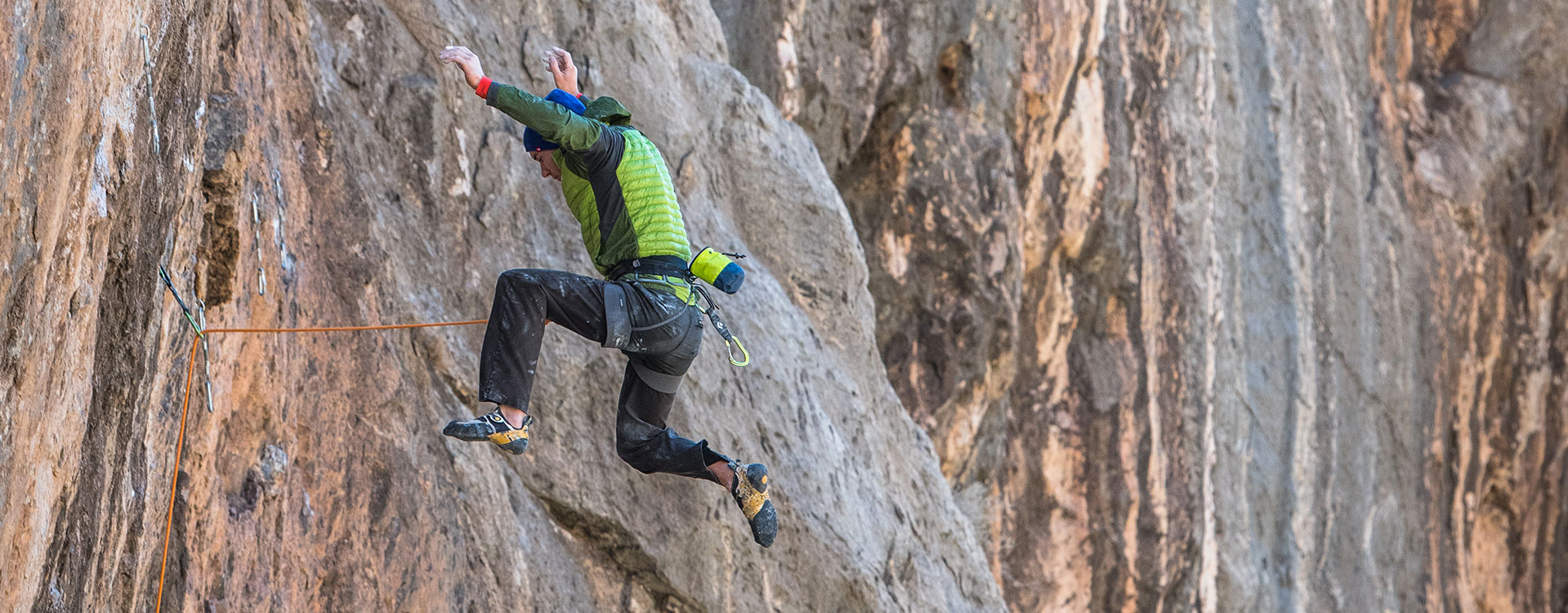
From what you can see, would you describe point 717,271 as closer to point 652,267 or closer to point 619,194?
point 652,267

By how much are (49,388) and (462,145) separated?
2844 mm

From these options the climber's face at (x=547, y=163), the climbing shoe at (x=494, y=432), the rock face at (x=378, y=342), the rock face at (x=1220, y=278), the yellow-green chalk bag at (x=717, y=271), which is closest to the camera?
the rock face at (x=378, y=342)

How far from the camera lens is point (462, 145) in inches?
240

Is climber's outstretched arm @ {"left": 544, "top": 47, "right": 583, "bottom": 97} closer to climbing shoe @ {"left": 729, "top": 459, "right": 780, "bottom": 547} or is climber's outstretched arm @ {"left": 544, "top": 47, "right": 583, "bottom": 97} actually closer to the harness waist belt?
the harness waist belt

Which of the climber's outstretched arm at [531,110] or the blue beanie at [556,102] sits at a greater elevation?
the climber's outstretched arm at [531,110]

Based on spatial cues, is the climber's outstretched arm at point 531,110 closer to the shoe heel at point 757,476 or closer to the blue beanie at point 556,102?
the blue beanie at point 556,102

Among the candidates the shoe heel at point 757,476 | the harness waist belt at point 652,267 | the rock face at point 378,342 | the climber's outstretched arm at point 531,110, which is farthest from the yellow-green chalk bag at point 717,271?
the rock face at point 378,342

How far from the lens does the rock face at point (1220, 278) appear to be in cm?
1143

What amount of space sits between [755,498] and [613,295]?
1115 mm

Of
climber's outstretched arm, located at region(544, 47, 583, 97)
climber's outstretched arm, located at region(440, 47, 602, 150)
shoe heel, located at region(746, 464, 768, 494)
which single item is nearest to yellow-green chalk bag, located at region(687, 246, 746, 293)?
climber's outstretched arm, located at region(440, 47, 602, 150)

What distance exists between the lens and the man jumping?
4.75 m

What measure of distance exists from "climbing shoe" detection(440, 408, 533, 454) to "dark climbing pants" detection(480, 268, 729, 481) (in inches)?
3.3

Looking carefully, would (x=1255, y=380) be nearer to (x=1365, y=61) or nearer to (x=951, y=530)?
(x=1365, y=61)

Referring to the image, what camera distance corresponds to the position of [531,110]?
4633 millimetres
